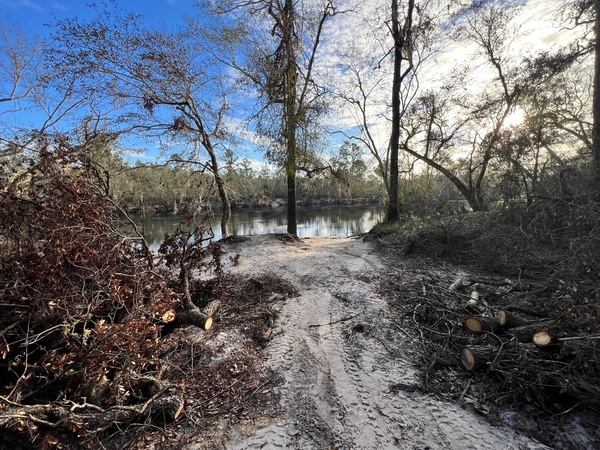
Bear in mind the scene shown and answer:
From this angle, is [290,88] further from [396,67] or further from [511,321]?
[511,321]

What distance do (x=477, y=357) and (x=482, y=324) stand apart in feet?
1.79

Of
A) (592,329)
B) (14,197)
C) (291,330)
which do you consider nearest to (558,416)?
(592,329)

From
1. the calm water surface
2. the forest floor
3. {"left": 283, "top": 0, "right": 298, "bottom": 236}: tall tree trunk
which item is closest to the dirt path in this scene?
the forest floor

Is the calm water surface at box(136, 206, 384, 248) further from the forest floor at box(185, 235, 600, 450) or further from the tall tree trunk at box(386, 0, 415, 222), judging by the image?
the forest floor at box(185, 235, 600, 450)

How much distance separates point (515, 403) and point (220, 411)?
102 inches

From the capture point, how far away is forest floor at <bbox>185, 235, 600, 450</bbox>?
200cm

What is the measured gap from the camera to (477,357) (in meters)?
2.72

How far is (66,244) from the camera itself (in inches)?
98.3

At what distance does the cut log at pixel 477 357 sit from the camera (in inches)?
105

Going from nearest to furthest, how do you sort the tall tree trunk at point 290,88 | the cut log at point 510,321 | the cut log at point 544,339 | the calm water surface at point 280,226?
the cut log at point 544,339, the cut log at point 510,321, the tall tree trunk at point 290,88, the calm water surface at point 280,226

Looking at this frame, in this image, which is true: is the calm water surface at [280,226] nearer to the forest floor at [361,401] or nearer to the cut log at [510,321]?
the forest floor at [361,401]

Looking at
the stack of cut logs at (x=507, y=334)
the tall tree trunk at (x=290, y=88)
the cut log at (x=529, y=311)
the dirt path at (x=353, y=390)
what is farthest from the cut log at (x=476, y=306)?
the tall tree trunk at (x=290, y=88)

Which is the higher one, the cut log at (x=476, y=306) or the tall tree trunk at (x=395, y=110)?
the tall tree trunk at (x=395, y=110)

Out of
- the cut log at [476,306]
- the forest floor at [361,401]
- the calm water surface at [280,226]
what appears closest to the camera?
the forest floor at [361,401]
